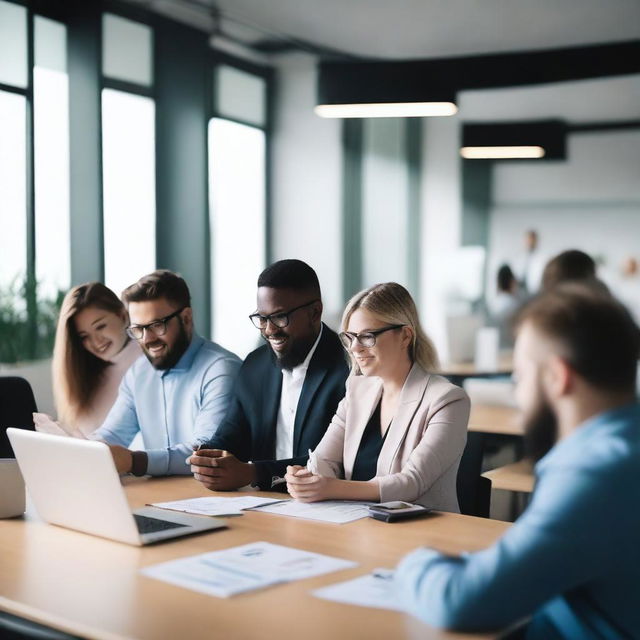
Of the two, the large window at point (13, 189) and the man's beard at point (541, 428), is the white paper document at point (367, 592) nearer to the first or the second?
the man's beard at point (541, 428)

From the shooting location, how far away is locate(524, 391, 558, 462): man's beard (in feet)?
5.21

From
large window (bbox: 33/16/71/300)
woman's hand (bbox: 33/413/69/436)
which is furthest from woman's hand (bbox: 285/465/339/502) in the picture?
large window (bbox: 33/16/71/300)

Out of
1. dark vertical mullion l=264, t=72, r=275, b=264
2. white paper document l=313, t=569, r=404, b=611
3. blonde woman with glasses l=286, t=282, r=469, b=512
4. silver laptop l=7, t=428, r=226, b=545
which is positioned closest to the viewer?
white paper document l=313, t=569, r=404, b=611

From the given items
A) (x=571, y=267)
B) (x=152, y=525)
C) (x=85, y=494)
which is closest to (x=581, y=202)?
(x=571, y=267)

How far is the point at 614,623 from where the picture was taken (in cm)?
154

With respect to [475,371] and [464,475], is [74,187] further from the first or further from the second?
[464,475]

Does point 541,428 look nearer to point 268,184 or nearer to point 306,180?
point 306,180

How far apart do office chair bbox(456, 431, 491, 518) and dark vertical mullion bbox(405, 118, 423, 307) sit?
501cm

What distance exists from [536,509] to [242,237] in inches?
279

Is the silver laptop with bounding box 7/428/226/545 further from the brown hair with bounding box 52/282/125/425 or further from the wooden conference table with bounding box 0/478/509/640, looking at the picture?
Result: the brown hair with bounding box 52/282/125/425

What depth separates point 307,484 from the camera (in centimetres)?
257

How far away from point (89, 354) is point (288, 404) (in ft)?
4.04

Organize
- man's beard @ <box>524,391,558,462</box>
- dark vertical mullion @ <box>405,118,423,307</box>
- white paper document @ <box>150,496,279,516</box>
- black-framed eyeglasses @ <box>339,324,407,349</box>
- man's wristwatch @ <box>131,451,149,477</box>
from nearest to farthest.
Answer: man's beard @ <box>524,391,558,462</box> < white paper document @ <box>150,496,279,516</box> < black-framed eyeglasses @ <box>339,324,407,349</box> < man's wristwatch @ <box>131,451,149,477</box> < dark vertical mullion @ <box>405,118,423,307</box>

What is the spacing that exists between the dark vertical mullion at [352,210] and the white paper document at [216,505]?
5.78m
